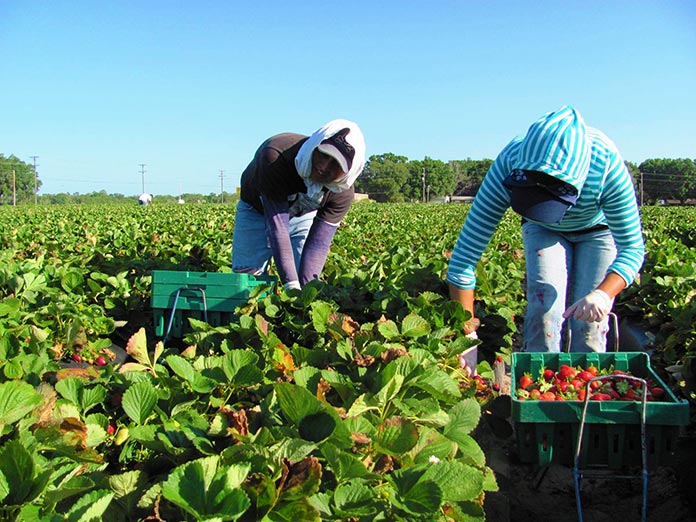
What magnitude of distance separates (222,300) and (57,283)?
1425 mm

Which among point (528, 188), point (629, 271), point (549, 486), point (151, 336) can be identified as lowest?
point (549, 486)

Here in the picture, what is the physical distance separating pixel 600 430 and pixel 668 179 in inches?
4019

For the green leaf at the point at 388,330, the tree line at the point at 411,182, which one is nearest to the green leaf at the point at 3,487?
the green leaf at the point at 388,330

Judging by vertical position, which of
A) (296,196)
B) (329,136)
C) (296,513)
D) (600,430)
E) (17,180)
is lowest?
(600,430)

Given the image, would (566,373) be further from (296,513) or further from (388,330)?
(296,513)

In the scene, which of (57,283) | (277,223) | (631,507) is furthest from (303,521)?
(57,283)

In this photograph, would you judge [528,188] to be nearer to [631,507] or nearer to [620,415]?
[620,415]

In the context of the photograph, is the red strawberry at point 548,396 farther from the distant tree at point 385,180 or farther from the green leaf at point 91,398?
the distant tree at point 385,180

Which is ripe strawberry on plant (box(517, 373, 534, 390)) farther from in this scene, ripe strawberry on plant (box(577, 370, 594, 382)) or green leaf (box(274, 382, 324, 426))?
green leaf (box(274, 382, 324, 426))

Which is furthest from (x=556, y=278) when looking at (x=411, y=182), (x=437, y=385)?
(x=411, y=182)

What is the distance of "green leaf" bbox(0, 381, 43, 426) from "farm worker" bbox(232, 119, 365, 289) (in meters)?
1.97

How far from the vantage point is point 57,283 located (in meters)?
4.19

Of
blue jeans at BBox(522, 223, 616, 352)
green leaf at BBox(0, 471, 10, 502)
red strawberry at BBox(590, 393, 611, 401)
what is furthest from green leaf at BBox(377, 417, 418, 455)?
blue jeans at BBox(522, 223, 616, 352)

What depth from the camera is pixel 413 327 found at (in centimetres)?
229
